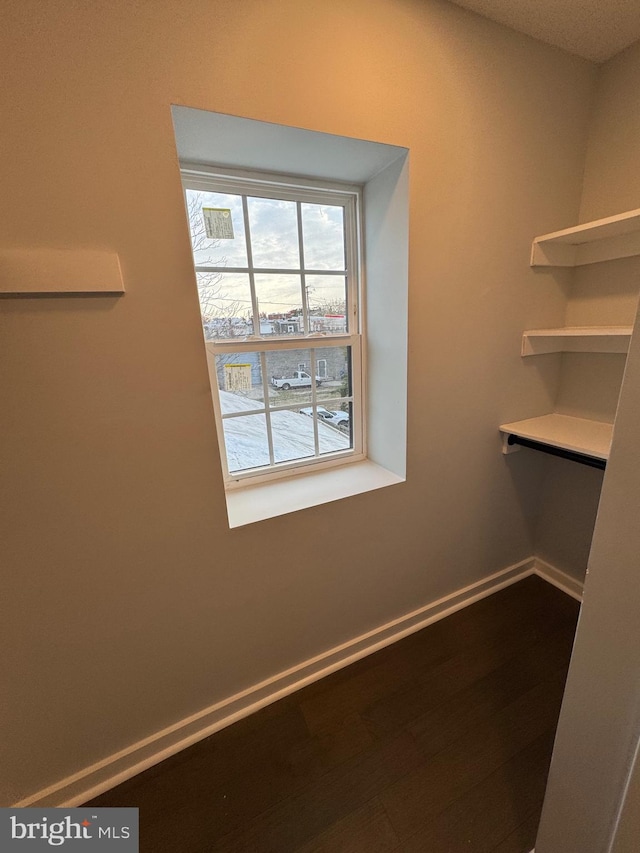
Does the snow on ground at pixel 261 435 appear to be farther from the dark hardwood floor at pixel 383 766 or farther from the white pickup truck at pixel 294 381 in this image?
the dark hardwood floor at pixel 383 766

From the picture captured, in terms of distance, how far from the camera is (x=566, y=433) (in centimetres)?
151

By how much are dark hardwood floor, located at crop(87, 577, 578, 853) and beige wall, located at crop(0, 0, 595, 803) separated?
187 mm

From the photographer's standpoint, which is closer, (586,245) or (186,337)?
(186,337)

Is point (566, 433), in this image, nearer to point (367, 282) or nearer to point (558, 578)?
point (558, 578)

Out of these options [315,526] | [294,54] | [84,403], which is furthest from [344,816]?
[294,54]

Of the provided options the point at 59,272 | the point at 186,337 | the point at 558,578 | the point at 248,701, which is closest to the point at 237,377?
the point at 186,337

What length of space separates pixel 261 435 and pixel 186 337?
60 cm

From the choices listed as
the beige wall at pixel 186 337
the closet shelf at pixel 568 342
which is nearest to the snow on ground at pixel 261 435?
the beige wall at pixel 186 337

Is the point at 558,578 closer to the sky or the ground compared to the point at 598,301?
closer to the ground

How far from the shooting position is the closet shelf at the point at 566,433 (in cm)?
134

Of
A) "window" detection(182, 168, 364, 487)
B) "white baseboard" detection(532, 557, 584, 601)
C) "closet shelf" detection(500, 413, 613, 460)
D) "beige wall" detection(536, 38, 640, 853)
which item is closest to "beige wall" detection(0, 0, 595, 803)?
"closet shelf" detection(500, 413, 613, 460)

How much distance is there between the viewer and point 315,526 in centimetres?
131

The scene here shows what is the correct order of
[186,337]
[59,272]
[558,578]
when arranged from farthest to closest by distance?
[558,578] < [186,337] < [59,272]

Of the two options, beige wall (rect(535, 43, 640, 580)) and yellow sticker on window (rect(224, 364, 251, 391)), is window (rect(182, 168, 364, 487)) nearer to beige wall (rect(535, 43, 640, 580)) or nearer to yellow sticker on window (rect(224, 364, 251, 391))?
yellow sticker on window (rect(224, 364, 251, 391))
